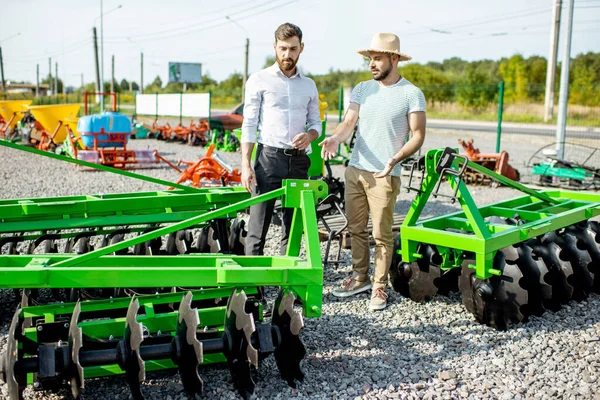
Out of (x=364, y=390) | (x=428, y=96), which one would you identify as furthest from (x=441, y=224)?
(x=428, y=96)

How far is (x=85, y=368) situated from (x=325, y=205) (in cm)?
453

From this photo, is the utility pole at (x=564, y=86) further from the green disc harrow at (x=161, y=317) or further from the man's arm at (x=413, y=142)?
the green disc harrow at (x=161, y=317)

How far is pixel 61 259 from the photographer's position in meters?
3.38

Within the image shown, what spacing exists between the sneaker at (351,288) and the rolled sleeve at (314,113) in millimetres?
1276

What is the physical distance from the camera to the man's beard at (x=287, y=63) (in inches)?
168

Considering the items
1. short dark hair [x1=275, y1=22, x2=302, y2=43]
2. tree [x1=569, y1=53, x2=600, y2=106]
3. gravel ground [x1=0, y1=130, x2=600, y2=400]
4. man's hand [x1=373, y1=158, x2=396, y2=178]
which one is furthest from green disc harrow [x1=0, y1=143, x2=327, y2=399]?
tree [x1=569, y1=53, x2=600, y2=106]

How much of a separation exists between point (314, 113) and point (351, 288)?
144 cm

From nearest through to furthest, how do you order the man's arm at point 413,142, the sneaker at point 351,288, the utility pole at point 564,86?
1. the man's arm at point 413,142
2. the sneaker at point 351,288
3. the utility pole at point 564,86

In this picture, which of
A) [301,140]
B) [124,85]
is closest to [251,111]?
[301,140]

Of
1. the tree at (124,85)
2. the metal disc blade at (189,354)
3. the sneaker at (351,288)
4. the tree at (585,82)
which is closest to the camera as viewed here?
the metal disc blade at (189,354)

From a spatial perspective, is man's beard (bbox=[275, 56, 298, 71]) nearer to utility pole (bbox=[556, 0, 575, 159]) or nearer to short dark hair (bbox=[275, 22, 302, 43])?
short dark hair (bbox=[275, 22, 302, 43])

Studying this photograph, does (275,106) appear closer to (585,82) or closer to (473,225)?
(473,225)

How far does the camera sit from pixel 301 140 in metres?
4.35

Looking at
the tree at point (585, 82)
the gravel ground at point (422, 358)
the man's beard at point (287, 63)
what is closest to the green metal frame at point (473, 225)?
the gravel ground at point (422, 358)
